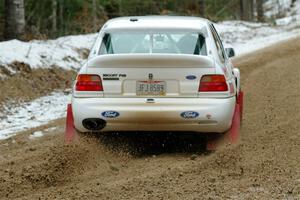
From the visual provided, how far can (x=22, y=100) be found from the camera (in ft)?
41.1

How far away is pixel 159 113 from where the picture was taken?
730 centimetres

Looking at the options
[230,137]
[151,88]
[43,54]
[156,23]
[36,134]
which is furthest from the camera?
[43,54]

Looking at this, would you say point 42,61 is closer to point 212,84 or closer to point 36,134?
point 36,134

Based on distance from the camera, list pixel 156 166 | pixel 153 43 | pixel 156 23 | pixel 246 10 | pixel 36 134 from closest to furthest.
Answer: pixel 156 166, pixel 153 43, pixel 156 23, pixel 36 134, pixel 246 10

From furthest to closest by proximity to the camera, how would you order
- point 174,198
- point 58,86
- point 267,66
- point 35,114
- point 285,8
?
point 285,8 → point 267,66 → point 58,86 → point 35,114 → point 174,198

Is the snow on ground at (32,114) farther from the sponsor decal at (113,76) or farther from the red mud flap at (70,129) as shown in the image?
the sponsor decal at (113,76)

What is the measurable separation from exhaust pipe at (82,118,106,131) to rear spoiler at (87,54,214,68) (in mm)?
600

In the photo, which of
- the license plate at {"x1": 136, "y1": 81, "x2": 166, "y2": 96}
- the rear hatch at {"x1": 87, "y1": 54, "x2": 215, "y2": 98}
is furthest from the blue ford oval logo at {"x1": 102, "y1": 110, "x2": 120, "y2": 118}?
the license plate at {"x1": 136, "y1": 81, "x2": 166, "y2": 96}

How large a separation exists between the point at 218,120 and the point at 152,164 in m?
0.88

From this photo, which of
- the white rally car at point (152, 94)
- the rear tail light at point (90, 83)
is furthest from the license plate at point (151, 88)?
the rear tail light at point (90, 83)

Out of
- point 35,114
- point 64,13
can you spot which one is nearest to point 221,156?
point 35,114

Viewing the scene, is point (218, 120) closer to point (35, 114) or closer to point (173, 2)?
point (35, 114)

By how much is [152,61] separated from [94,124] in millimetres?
937

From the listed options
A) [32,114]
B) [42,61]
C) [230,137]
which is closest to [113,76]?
[230,137]
